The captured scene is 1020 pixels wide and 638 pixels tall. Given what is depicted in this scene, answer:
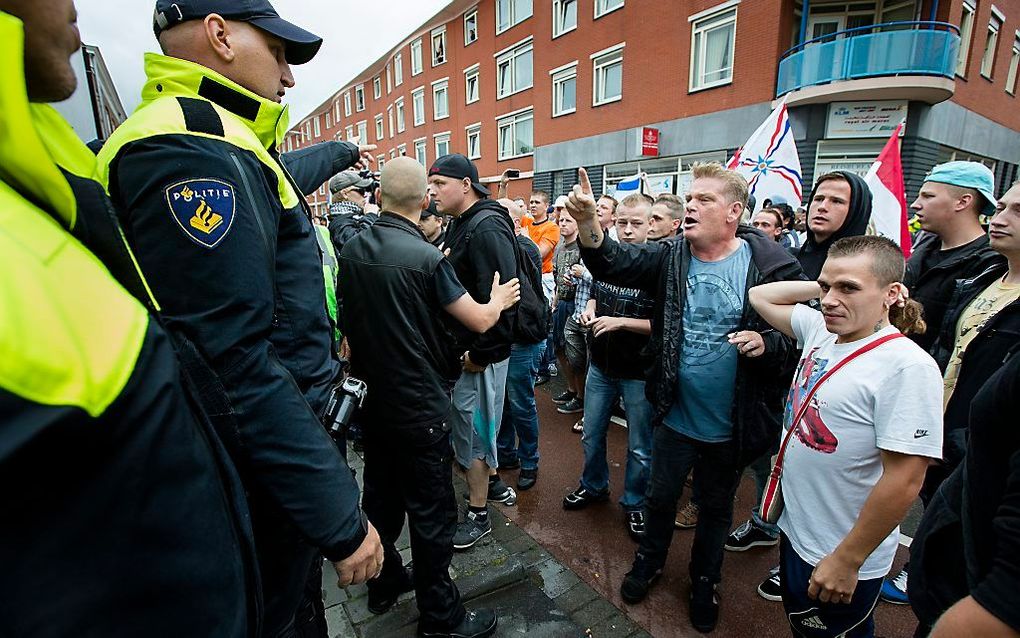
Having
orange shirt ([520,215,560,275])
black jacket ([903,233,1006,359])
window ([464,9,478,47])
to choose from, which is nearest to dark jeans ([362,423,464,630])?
black jacket ([903,233,1006,359])

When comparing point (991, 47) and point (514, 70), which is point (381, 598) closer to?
point (991, 47)

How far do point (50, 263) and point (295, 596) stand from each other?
1197mm

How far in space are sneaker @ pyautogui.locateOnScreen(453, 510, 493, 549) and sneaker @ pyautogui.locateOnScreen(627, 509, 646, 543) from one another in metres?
0.92

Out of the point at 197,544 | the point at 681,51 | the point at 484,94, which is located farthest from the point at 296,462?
the point at 484,94

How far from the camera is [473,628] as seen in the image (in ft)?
7.59

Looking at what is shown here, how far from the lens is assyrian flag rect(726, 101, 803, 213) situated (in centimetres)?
570

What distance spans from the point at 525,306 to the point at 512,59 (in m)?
21.3

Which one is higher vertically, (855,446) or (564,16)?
(564,16)

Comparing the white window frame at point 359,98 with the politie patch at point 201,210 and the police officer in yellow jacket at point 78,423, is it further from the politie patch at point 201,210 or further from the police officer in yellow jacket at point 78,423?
the police officer in yellow jacket at point 78,423

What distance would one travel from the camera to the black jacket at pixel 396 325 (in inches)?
88.9

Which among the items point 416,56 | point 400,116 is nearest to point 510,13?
point 416,56

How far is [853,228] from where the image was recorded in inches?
→ 120

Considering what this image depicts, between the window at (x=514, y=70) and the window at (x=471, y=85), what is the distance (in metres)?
2.05

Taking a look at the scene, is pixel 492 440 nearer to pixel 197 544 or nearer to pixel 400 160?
pixel 400 160
